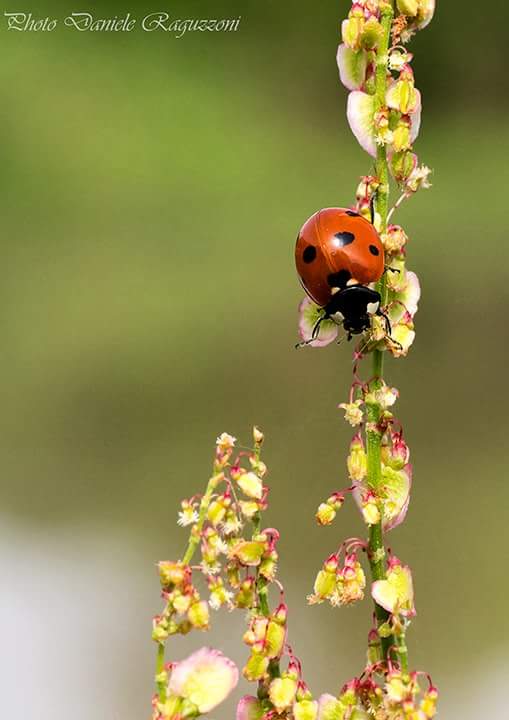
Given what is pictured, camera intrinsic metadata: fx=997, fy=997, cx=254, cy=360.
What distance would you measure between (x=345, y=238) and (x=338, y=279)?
1.2 inches

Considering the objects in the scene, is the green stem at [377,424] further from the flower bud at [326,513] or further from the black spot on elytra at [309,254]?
the black spot on elytra at [309,254]

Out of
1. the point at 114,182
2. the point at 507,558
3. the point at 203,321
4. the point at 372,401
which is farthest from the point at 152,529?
the point at 372,401

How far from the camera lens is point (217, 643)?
40.2 inches

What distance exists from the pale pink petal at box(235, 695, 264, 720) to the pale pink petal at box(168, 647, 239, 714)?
2 centimetres

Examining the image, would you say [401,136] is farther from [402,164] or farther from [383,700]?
[383,700]

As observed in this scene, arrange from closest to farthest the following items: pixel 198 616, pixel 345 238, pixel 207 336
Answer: pixel 198 616 < pixel 345 238 < pixel 207 336

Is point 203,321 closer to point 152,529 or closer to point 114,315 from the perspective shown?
point 114,315

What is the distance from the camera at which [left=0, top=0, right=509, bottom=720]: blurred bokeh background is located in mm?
1255

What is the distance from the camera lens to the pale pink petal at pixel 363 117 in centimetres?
25

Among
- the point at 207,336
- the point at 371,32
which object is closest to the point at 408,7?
the point at 371,32

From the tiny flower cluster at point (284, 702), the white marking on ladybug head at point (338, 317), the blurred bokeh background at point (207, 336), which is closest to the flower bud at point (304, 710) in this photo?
the tiny flower cluster at point (284, 702)

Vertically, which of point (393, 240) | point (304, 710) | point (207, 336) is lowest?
point (304, 710)

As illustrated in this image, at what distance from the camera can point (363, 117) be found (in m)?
0.25

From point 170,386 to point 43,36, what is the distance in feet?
3.37
